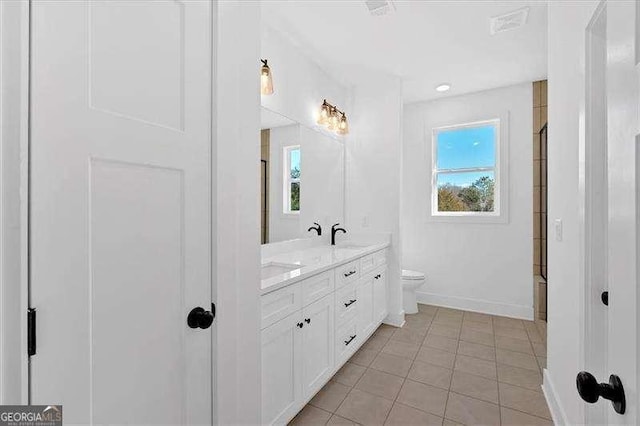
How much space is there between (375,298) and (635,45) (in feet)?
8.80

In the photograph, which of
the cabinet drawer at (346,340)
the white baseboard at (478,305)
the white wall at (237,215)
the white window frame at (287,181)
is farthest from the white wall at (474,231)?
the white wall at (237,215)

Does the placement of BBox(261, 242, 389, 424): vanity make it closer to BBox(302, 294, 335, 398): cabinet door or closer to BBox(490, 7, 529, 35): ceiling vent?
BBox(302, 294, 335, 398): cabinet door

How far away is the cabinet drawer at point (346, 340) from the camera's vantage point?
2.27m

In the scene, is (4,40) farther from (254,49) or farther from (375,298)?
(375,298)

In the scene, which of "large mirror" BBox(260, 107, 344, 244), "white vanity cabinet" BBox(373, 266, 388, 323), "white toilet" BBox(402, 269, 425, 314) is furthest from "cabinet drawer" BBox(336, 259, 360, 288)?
"white toilet" BBox(402, 269, 425, 314)

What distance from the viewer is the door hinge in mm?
674

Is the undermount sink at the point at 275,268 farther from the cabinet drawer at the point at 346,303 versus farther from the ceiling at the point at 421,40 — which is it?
the ceiling at the point at 421,40

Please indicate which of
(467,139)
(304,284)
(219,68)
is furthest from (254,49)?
(467,139)

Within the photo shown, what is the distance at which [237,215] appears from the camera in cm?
119

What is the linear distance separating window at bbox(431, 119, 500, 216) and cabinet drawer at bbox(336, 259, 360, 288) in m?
1.94

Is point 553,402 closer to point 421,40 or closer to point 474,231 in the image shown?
point 474,231

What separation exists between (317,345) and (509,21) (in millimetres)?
2750

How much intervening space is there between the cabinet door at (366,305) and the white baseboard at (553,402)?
51.7 inches

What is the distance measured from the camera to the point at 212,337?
1.10m
